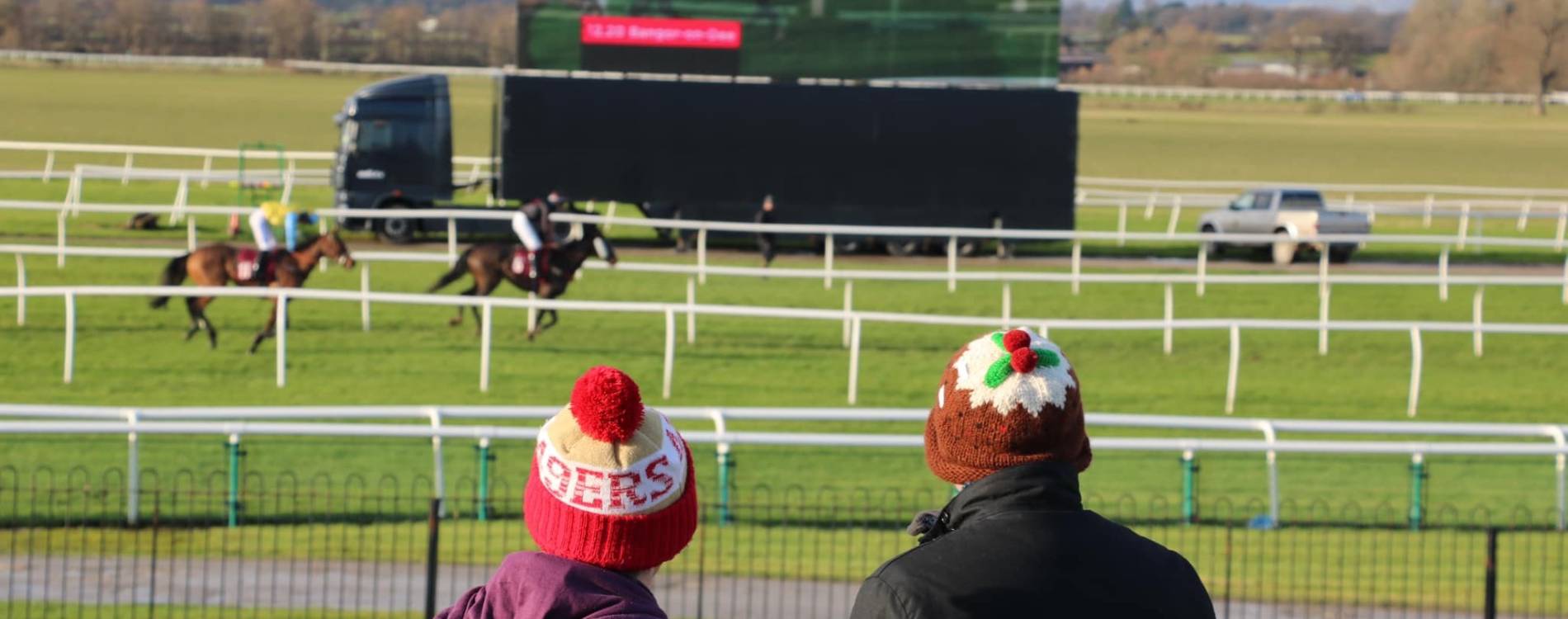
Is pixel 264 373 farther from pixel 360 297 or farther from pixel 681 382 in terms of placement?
pixel 681 382

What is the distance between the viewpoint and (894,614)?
2082mm

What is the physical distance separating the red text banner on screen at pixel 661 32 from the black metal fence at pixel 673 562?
1400 centimetres

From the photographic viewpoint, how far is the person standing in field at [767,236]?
64.5ft

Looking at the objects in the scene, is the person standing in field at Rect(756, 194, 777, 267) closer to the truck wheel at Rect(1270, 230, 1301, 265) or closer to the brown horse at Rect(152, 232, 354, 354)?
the truck wheel at Rect(1270, 230, 1301, 265)

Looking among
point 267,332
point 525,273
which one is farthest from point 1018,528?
point 525,273

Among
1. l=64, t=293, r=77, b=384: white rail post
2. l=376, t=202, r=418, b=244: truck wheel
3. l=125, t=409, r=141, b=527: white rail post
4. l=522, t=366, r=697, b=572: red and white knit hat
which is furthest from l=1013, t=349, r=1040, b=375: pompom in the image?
l=376, t=202, r=418, b=244: truck wheel

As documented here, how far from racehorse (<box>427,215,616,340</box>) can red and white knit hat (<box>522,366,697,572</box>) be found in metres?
12.7

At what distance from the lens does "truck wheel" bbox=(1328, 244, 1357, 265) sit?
22.7m

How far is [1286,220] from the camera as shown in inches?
945

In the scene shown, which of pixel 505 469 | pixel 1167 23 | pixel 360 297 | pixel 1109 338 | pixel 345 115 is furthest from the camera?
pixel 1167 23

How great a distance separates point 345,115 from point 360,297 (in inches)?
492

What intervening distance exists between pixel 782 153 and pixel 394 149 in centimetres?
547

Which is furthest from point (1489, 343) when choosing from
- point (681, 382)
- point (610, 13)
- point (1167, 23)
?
point (1167, 23)

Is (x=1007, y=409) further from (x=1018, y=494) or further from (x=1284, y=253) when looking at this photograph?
(x=1284, y=253)
